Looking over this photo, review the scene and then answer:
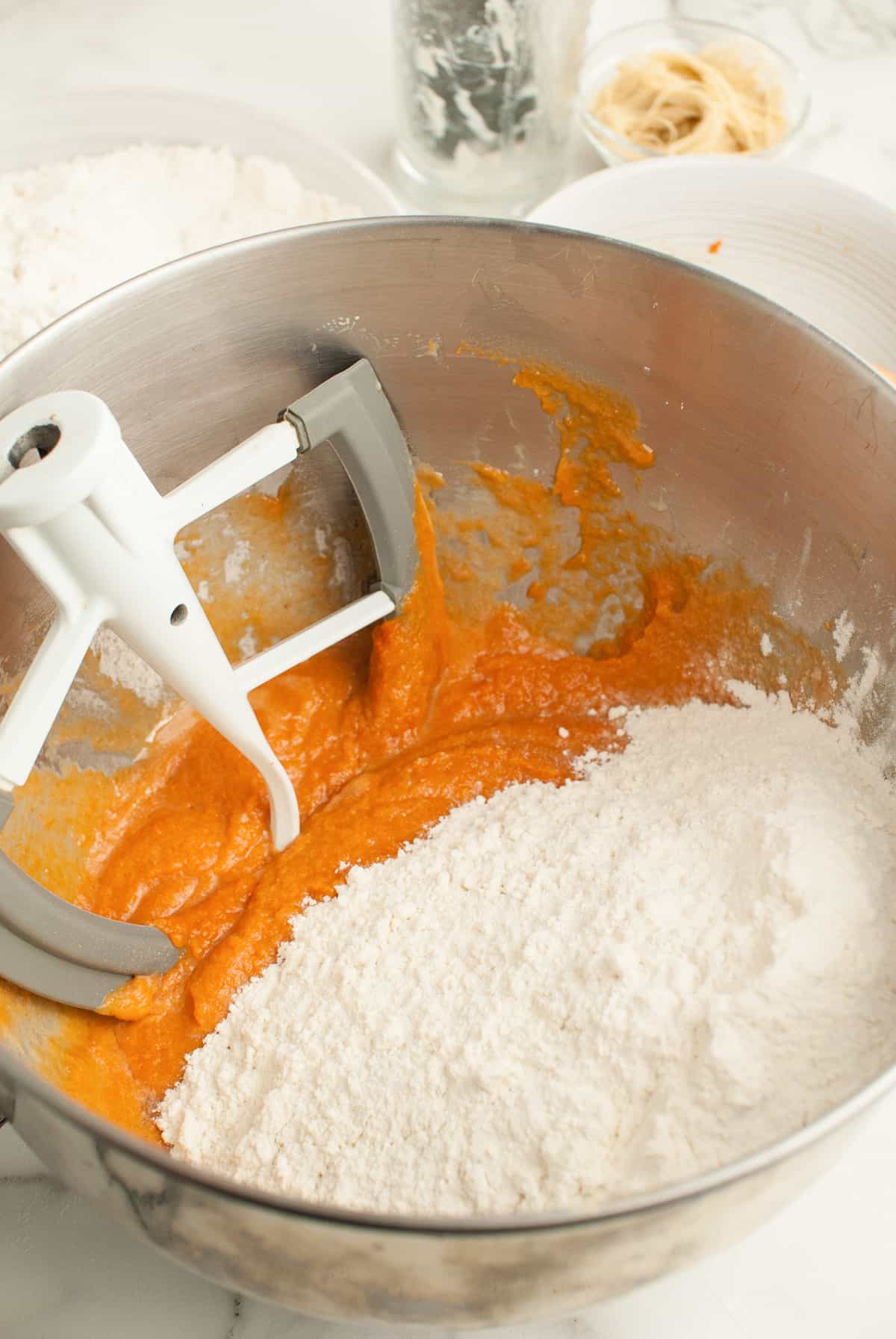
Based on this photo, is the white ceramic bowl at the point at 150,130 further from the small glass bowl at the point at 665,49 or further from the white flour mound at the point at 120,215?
the small glass bowl at the point at 665,49

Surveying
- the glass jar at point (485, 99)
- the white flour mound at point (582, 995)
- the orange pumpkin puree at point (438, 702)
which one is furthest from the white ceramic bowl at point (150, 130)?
the white flour mound at point (582, 995)

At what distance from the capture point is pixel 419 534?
104 cm

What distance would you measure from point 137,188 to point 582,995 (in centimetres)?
91

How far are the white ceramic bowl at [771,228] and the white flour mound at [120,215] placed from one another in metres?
0.27

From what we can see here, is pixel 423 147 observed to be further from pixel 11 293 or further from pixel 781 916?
pixel 781 916

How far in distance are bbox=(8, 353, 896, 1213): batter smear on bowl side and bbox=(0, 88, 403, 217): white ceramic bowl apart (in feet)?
1.31

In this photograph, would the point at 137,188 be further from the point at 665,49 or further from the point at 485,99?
the point at 665,49

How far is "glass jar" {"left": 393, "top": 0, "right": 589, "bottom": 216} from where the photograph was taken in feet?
3.67

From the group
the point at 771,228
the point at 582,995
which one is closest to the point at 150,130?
the point at 771,228

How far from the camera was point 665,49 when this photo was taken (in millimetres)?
1309

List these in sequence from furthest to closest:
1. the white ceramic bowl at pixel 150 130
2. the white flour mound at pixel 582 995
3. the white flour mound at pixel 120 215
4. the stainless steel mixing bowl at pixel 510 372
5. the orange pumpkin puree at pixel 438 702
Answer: the white ceramic bowl at pixel 150 130 < the white flour mound at pixel 120 215 < the orange pumpkin puree at pixel 438 702 < the stainless steel mixing bowl at pixel 510 372 < the white flour mound at pixel 582 995

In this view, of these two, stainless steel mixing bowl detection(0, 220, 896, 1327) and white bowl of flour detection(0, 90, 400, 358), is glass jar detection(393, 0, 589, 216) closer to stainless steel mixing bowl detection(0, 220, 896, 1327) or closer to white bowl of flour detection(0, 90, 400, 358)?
white bowl of flour detection(0, 90, 400, 358)

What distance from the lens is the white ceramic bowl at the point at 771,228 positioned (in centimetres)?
115

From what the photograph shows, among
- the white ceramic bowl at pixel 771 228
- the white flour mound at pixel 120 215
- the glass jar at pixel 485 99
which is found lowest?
the white ceramic bowl at pixel 771 228
